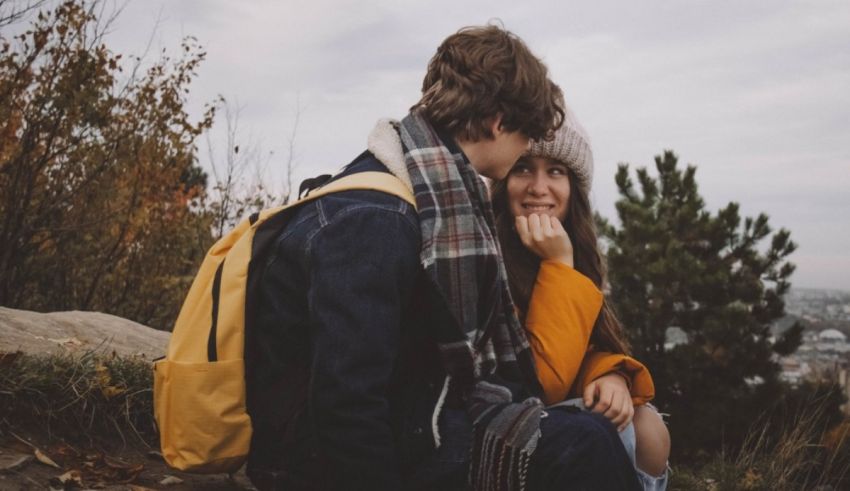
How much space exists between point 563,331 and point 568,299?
0.11m

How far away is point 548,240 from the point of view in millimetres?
2574

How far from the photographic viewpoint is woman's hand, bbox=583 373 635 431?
2.34m

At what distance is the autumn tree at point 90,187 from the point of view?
222 inches

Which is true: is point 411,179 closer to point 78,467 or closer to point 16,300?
point 78,467

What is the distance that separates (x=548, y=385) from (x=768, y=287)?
9.39m

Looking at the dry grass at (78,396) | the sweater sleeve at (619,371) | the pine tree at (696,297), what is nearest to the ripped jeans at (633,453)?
the sweater sleeve at (619,371)

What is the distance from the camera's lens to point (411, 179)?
1.89 meters

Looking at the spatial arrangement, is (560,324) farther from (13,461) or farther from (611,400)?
(13,461)

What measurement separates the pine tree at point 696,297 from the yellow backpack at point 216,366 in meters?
8.90

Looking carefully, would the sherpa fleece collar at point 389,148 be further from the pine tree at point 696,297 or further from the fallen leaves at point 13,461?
the pine tree at point 696,297

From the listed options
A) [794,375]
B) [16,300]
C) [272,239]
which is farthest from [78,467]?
[794,375]

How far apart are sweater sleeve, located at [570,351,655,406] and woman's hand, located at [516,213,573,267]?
36cm

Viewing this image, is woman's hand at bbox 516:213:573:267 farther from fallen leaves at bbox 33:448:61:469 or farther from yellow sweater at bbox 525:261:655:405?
fallen leaves at bbox 33:448:61:469

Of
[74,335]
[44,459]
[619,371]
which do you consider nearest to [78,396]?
[44,459]
